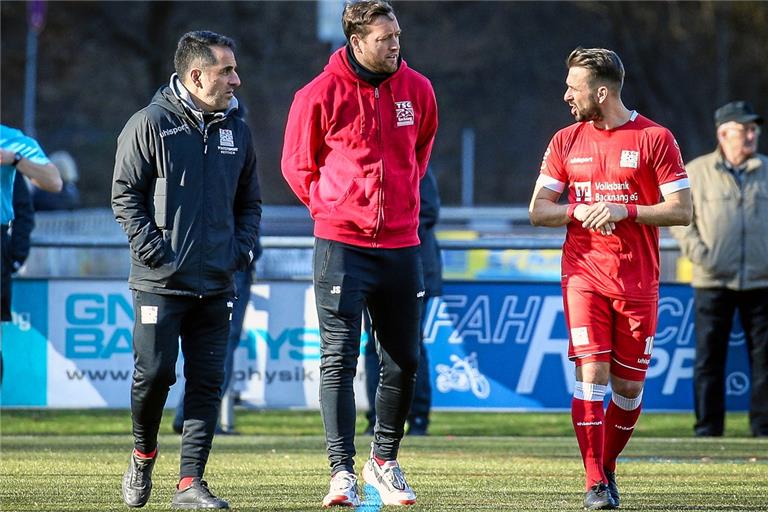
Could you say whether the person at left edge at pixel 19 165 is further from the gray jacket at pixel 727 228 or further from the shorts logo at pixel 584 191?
the gray jacket at pixel 727 228

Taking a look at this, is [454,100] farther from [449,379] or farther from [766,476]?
[766,476]

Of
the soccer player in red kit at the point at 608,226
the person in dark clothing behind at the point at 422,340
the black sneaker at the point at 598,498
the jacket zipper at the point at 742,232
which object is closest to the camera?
the black sneaker at the point at 598,498

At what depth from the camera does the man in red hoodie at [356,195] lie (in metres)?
6.84

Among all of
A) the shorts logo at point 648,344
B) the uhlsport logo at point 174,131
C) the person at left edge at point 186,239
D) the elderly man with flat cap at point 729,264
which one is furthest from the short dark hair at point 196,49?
the elderly man with flat cap at point 729,264

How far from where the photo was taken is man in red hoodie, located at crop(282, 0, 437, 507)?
6844 millimetres

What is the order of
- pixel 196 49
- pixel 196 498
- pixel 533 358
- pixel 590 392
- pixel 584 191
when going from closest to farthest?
pixel 196 498 → pixel 196 49 → pixel 590 392 → pixel 584 191 → pixel 533 358

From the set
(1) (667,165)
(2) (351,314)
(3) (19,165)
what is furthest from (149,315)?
(3) (19,165)

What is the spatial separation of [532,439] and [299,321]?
7.04 ft

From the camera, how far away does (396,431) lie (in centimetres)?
716

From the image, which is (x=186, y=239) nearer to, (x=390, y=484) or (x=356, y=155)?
(x=356, y=155)

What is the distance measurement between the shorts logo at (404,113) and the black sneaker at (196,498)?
6.21 ft

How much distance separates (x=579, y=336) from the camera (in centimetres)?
705

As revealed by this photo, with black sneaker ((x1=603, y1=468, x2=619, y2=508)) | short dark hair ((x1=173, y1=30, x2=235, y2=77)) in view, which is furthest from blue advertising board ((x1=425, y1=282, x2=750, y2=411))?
short dark hair ((x1=173, y1=30, x2=235, y2=77))

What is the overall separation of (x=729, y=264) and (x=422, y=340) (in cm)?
242
